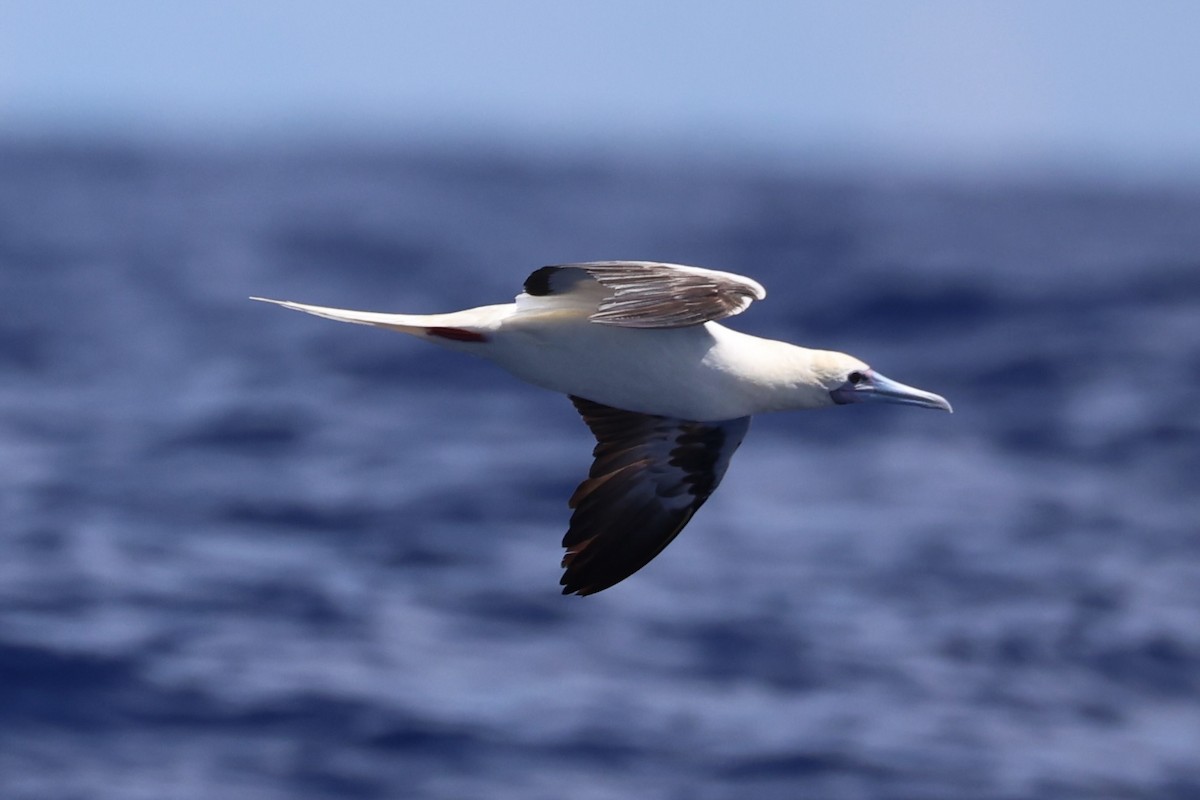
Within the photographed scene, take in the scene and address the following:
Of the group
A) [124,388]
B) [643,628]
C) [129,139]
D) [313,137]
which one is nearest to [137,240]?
[124,388]

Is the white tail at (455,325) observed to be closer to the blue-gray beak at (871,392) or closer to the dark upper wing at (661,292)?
the dark upper wing at (661,292)

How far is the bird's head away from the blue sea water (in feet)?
Result: 18.2

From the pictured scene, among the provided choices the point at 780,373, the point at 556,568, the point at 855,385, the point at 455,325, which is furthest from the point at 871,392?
the point at 556,568

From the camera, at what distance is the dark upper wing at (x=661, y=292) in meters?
8.88

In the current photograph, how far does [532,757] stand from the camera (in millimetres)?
14633

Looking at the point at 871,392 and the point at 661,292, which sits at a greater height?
the point at 661,292

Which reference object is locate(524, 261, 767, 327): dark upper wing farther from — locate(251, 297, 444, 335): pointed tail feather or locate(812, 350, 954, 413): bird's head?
locate(812, 350, 954, 413): bird's head

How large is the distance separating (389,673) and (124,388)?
10683 mm

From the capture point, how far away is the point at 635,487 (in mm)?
10477

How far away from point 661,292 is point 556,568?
10.1 m

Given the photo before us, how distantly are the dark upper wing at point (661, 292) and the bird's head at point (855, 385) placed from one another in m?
0.80

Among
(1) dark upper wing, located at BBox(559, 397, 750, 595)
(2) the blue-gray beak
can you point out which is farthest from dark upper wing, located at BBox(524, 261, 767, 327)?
(1) dark upper wing, located at BBox(559, 397, 750, 595)

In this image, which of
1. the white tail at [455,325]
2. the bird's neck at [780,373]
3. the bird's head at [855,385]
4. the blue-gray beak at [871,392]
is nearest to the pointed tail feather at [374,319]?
the white tail at [455,325]

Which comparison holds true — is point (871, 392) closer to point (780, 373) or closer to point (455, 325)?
point (780, 373)
